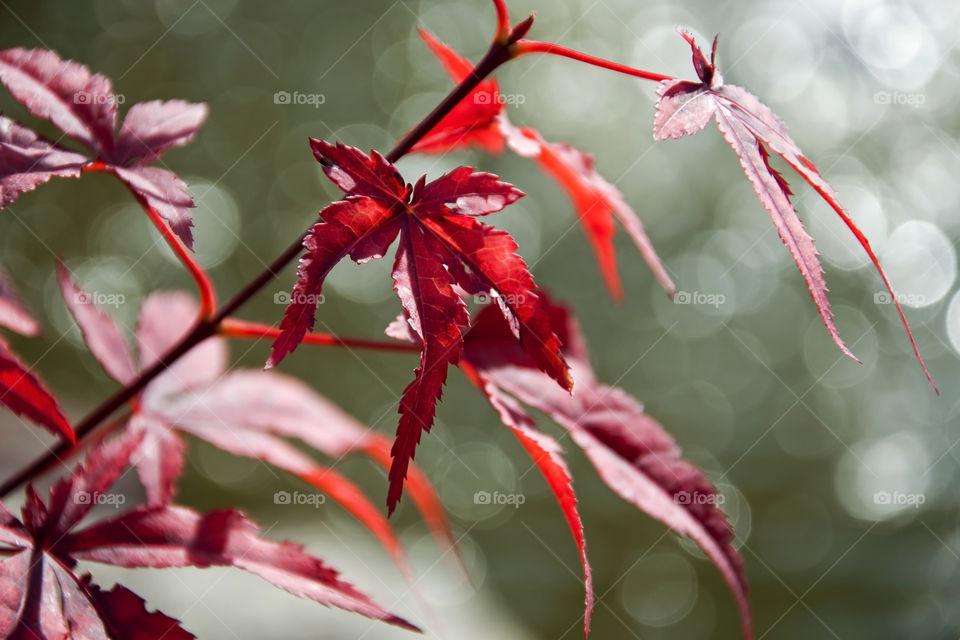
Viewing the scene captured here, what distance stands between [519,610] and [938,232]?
157 inches

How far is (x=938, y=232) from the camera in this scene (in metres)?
5.11

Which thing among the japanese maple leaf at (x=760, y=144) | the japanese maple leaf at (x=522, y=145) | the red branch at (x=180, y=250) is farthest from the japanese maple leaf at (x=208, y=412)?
the japanese maple leaf at (x=760, y=144)

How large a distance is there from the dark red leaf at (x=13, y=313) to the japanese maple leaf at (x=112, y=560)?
0.19 meters

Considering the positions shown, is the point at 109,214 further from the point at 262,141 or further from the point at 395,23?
the point at 395,23

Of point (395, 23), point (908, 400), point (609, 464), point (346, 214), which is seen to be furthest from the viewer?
point (395, 23)

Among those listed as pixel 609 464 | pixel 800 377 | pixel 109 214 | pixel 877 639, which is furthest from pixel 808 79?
pixel 609 464

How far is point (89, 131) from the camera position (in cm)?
53
